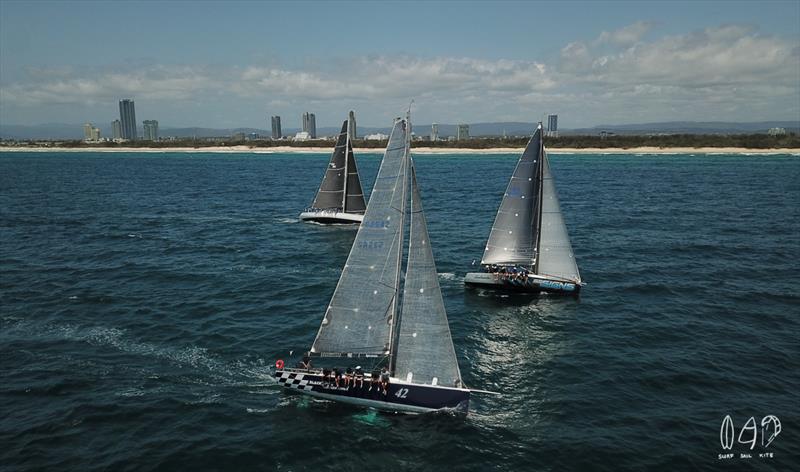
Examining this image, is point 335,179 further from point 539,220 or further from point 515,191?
point 539,220

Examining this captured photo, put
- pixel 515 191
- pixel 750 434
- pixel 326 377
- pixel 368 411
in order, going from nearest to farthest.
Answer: pixel 750 434 → pixel 368 411 → pixel 326 377 → pixel 515 191

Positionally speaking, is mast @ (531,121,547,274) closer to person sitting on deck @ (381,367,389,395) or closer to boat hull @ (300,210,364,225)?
person sitting on deck @ (381,367,389,395)

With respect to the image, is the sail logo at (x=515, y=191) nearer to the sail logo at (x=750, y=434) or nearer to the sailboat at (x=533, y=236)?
the sailboat at (x=533, y=236)

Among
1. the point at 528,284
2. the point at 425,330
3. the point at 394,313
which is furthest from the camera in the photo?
the point at 528,284

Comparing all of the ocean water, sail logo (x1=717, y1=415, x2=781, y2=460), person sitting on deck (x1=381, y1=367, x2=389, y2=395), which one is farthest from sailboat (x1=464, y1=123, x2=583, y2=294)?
person sitting on deck (x1=381, y1=367, x2=389, y2=395)

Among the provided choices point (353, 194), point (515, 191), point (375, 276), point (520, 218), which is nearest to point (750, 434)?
point (375, 276)

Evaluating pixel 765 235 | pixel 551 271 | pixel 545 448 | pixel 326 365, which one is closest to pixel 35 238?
pixel 326 365

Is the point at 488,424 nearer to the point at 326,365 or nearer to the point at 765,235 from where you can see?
the point at 326,365

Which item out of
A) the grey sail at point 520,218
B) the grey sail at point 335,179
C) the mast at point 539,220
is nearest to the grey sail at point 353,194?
the grey sail at point 335,179
